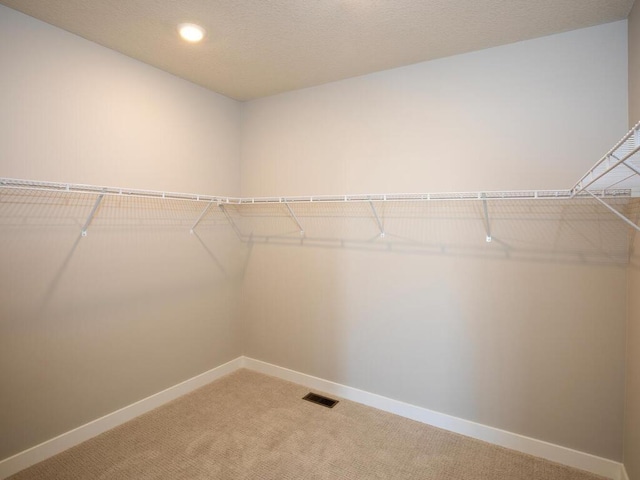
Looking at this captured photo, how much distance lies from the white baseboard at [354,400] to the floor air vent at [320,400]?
9 cm

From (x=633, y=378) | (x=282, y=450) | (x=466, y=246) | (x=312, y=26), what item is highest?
(x=312, y=26)

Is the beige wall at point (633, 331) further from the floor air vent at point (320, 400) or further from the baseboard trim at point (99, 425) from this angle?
the baseboard trim at point (99, 425)

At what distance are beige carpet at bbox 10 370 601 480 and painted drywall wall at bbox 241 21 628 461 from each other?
0.23 meters

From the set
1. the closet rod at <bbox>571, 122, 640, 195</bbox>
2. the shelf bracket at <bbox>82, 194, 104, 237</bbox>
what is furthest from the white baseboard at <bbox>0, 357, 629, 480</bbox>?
the closet rod at <bbox>571, 122, 640, 195</bbox>

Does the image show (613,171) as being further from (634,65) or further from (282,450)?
(282,450)

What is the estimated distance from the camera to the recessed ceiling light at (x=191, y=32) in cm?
195

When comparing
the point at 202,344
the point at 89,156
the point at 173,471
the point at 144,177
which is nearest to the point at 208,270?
the point at 202,344

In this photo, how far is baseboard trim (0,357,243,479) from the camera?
74.9 inches

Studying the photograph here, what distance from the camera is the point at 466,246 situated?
2246mm

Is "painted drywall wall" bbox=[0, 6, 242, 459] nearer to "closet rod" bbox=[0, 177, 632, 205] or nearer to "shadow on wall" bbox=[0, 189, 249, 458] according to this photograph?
"shadow on wall" bbox=[0, 189, 249, 458]

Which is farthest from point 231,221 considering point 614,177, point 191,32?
point 614,177

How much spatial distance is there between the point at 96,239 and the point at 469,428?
266cm

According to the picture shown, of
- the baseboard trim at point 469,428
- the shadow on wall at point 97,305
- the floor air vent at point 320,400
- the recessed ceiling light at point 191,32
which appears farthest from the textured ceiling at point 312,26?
the floor air vent at point 320,400

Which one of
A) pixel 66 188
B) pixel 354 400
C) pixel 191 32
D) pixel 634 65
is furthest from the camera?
pixel 354 400
